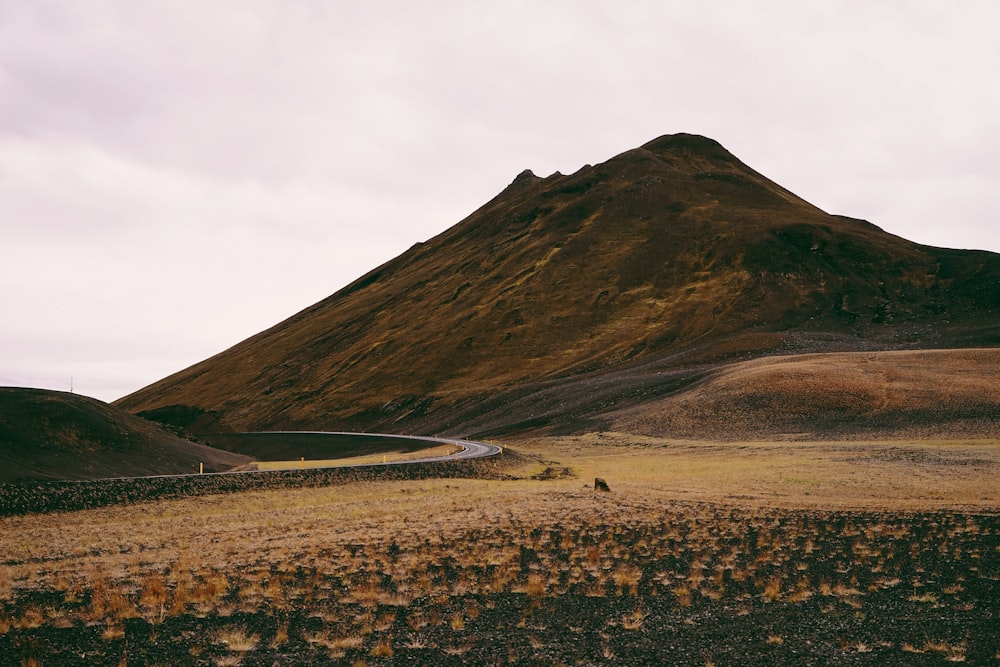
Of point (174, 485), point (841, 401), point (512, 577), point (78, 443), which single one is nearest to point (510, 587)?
point (512, 577)

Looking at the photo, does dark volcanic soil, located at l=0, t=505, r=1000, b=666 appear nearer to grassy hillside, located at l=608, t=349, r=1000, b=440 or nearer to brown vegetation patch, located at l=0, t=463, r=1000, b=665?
brown vegetation patch, located at l=0, t=463, r=1000, b=665

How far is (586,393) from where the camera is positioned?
99.8 metres

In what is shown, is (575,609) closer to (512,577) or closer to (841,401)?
(512,577)

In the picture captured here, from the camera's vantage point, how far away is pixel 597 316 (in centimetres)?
14475

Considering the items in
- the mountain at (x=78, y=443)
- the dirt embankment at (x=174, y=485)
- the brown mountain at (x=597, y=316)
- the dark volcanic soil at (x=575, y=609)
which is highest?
the brown mountain at (x=597, y=316)

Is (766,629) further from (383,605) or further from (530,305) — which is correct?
(530,305)

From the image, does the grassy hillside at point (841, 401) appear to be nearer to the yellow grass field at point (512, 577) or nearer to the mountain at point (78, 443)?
the yellow grass field at point (512, 577)

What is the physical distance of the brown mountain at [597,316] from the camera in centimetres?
11462

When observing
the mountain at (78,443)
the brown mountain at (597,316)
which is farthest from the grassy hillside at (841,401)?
the mountain at (78,443)

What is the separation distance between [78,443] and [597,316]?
110378mm

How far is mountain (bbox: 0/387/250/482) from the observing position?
37.8 metres

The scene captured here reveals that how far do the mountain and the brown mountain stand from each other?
1902 inches

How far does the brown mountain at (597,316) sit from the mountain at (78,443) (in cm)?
4831

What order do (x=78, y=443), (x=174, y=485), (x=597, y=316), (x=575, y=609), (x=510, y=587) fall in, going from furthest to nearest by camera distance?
1. (x=597, y=316)
2. (x=78, y=443)
3. (x=174, y=485)
4. (x=510, y=587)
5. (x=575, y=609)
